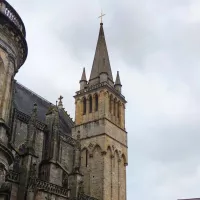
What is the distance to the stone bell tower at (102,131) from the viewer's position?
33.9m

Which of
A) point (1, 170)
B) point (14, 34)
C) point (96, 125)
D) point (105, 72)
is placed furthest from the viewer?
point (105, 72)

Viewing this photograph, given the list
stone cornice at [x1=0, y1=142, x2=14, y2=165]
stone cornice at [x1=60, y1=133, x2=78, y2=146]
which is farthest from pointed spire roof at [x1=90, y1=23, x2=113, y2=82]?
stone cornice at [x1=0, y1=142, x2=14, y2=165]

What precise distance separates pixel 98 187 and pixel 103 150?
10.7 ft

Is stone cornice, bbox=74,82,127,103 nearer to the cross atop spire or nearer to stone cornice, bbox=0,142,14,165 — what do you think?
the cross atop spire

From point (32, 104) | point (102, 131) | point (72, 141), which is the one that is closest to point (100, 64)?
point (102, 131)

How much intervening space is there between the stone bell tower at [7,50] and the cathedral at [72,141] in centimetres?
7

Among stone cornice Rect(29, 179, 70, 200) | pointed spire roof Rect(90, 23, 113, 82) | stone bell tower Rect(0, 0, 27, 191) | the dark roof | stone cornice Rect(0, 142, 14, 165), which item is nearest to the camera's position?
stone cornice Rect(0, 142, 14, 165)

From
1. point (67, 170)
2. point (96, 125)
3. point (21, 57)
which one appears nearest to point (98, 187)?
point (67, 170)

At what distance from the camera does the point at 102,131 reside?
116ft

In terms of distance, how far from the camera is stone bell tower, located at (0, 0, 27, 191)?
15.2m

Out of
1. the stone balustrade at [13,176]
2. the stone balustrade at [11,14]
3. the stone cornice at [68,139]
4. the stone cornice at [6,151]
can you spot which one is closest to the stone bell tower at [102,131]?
the stone cornice at [68,139]

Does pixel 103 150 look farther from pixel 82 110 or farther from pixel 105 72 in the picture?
pixel 105 72

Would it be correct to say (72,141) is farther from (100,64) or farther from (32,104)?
(100,64)

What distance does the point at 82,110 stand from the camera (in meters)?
38.1
